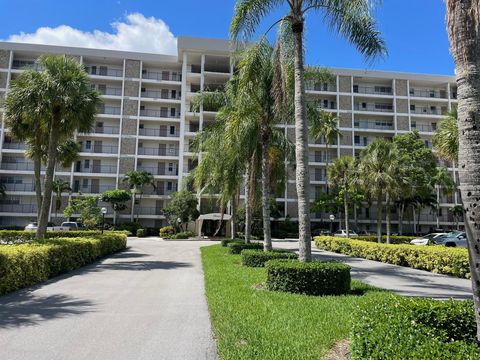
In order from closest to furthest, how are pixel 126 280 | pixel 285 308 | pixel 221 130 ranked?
pixel 285 308, pixel 126 280, pixel 221 130

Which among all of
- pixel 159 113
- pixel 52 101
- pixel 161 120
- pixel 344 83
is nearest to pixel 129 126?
pixel 161 120

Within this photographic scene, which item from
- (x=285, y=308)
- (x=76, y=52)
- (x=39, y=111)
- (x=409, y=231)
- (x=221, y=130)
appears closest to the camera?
(x=285, y=308)

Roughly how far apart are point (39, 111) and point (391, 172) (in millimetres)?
22360

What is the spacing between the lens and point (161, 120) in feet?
181

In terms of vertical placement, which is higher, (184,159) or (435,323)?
(184,159)

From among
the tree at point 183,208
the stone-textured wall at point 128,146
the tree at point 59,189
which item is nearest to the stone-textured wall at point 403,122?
the tree at point 183,208

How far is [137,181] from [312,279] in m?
43.1

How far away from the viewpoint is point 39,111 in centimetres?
1647

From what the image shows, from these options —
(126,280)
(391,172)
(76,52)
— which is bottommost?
(126,280)

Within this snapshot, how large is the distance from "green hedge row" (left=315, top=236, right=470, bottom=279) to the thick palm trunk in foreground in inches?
467

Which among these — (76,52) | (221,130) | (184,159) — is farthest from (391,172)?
(76,52)

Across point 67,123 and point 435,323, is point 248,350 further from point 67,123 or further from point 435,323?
point 67,123

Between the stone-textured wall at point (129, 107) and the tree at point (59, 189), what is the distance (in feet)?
40.7

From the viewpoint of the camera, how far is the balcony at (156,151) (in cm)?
5472
